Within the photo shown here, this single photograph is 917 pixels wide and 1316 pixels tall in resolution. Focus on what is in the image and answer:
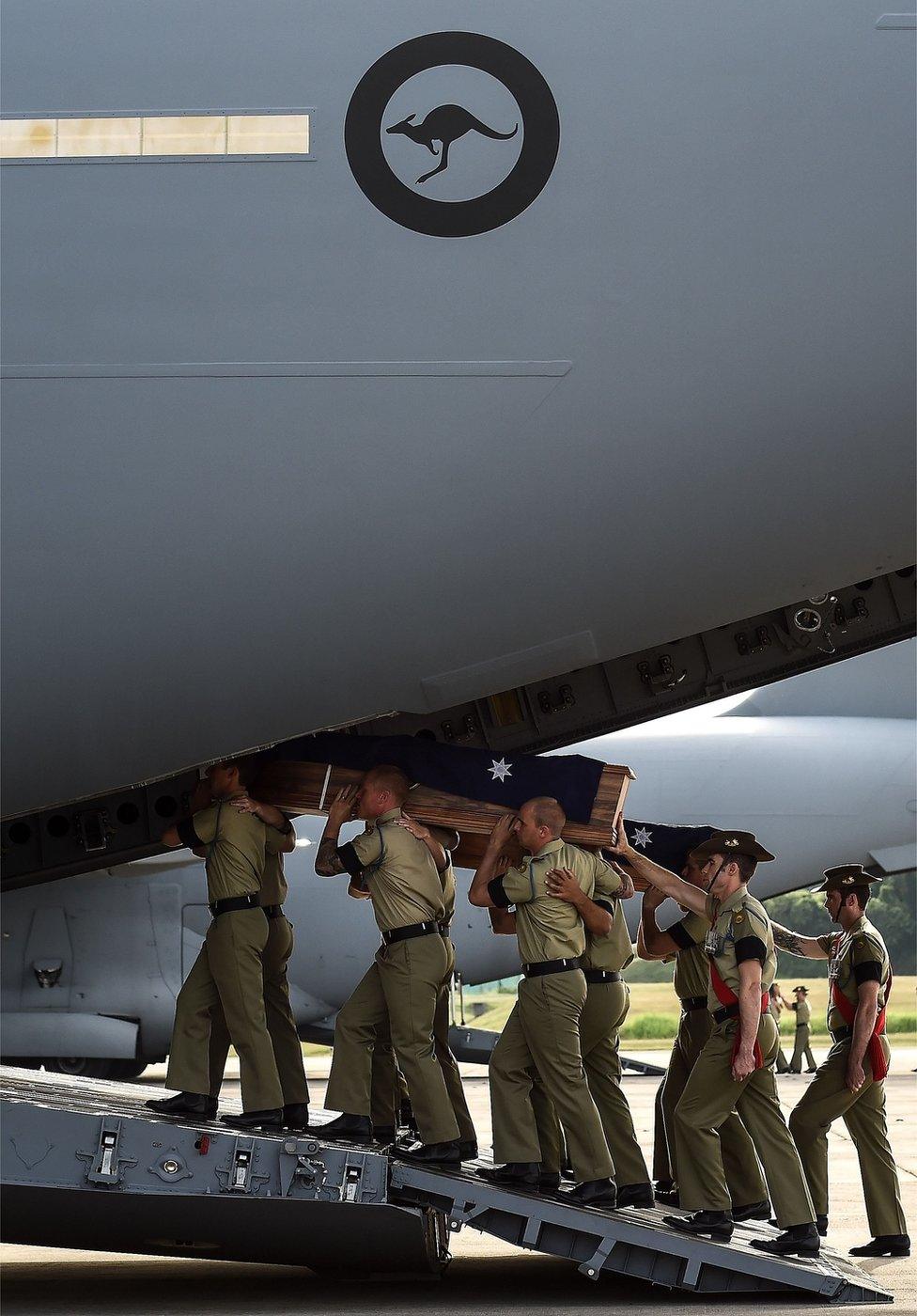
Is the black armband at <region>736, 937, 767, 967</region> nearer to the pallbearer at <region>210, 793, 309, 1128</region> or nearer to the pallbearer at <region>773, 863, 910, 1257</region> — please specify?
the pallbearer at <region>773, 863, 910, 1257</region>

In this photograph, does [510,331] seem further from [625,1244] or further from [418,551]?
[625,1244]

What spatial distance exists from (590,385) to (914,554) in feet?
4.30

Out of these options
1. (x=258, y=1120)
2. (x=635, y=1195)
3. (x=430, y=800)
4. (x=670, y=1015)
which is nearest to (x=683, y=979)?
(x=635, y=1195)

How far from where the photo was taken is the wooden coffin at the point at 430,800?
5.79 metres

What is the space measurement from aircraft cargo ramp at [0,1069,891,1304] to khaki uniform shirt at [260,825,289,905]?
3.35 feet

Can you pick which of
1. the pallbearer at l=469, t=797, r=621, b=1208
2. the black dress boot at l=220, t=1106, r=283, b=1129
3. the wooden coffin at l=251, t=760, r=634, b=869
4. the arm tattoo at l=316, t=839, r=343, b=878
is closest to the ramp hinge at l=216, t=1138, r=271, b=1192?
the black dress boot at l=220, t=1106, r=283, b=1129

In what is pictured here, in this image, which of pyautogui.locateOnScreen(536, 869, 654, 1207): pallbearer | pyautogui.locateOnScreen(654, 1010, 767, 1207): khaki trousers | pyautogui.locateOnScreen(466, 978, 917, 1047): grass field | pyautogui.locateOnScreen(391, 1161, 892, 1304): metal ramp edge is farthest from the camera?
pyautogui.locateOnScreen(466, 978, 917, 1047): grass field

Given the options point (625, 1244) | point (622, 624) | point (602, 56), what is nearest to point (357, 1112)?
point (625, 1244)

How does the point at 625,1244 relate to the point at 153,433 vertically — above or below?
below

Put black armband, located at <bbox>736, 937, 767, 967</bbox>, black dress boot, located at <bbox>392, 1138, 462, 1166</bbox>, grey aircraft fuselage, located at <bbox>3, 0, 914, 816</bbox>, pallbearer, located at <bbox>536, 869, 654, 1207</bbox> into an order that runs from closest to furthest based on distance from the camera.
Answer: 1. grey aircraft fuselage, located at <bbox>3, 0, 914, 816</bbox>
2. black dress boot, located at <bbox>392, 1138, 462, 1166</bbox>
3. black armband, located at <bbox>736, 937, 767, 967</bbox>
4. pallbearer, located at <bbox>536, 869, 654, 1207</bbox>

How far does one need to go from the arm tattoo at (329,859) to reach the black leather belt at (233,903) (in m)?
0.30

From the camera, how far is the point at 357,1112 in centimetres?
581

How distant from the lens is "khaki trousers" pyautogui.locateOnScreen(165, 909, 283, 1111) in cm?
568

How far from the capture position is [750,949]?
598 cm
